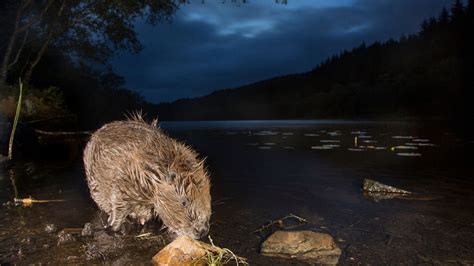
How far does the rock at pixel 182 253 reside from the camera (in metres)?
Answer: 4.84

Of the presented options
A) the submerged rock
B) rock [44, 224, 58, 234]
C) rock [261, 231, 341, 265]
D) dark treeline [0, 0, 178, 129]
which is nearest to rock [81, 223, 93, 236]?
rock [44, 224, 58, 234]

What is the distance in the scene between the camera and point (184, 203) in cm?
513

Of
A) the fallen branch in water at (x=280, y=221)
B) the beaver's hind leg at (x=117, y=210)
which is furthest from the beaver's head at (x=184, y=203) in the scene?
the fallen branch in water at (x=280, y=221)

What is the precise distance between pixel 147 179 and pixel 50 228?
2.54 m

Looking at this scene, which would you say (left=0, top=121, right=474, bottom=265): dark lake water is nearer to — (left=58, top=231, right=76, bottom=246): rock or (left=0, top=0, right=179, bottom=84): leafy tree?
(left=58, top=231, right=76, bottom=246): rock

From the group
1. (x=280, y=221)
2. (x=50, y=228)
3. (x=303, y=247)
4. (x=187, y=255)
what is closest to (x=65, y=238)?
(x=50, y=228)

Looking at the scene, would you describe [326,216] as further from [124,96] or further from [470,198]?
[124,96]

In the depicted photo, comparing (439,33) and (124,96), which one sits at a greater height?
(439,33)

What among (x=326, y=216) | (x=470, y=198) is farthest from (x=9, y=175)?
(x=470, y=198)

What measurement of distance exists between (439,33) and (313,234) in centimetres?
18931

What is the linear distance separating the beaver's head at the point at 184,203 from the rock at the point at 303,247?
1.16 meters

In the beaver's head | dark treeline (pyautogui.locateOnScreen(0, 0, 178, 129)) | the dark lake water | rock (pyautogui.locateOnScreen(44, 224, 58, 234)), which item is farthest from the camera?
dark treeline (pyautogui.locateOnScreen(0, 0, 178, 129))

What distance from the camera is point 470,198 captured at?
8.90 metres

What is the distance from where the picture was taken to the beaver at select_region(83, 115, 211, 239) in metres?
5.12
